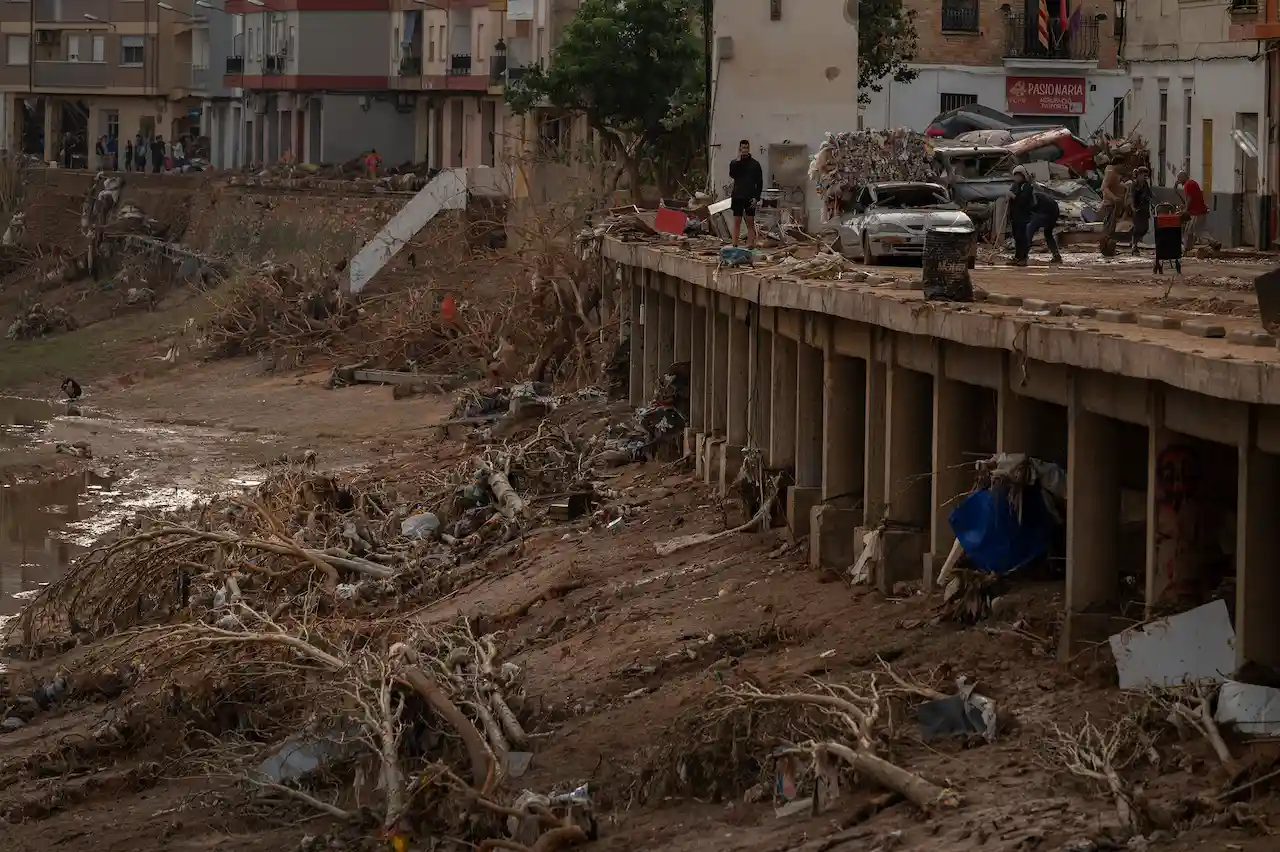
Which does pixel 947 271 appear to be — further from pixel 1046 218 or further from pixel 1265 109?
pixel 1265 109

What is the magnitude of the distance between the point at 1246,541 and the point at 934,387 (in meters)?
4.66

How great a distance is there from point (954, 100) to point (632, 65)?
889 cm

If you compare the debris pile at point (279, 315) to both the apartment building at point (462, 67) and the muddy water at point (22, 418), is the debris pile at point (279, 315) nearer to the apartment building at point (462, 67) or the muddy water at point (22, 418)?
the muddy water at point (22, 418)

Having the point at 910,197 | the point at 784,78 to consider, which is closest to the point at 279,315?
the point at 784,78

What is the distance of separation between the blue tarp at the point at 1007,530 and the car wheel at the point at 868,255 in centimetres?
1054

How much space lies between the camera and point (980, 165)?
3378 centimetres

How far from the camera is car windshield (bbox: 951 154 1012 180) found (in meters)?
33.5

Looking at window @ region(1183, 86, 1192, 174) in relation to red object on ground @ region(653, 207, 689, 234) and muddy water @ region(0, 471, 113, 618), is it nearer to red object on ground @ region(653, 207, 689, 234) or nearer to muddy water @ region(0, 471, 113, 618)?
red object on ground @ region(653, 207, 689, 234)

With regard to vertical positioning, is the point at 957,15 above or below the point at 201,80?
below

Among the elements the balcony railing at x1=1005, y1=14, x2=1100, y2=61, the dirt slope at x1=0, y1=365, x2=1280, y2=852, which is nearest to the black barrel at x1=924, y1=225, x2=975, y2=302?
the dirt slope at x1=0, y1=365, x2=1280, y2=852

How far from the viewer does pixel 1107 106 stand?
52.1 m

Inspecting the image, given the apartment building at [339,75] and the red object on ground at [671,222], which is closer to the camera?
the red object on ground at [671,222]

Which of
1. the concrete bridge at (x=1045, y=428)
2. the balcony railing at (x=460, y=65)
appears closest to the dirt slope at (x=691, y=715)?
the concrete bridge at (x=1045, y=428)

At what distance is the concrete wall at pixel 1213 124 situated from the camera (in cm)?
3566
